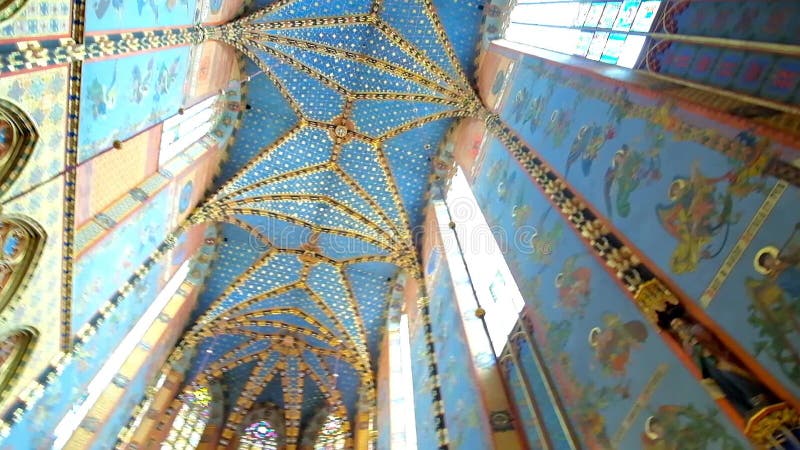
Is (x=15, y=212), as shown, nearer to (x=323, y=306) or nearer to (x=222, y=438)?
(x=323, y=306)

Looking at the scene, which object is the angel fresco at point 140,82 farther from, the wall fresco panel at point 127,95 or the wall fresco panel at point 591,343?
the wall fresco panel at point 591,343

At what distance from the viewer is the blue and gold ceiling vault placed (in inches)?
436

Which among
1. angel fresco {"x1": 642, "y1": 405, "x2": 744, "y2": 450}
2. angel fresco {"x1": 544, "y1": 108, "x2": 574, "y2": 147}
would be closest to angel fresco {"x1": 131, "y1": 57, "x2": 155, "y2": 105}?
angel fresco {"x1": 544, "y1": 108, "x2": 574, "y2": 147}

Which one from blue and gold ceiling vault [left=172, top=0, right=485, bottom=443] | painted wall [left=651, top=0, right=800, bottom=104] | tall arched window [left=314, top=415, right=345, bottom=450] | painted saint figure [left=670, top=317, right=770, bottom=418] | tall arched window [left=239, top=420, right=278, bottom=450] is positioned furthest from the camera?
tall arched window [left=239, top=420, right=278, bottom=450]

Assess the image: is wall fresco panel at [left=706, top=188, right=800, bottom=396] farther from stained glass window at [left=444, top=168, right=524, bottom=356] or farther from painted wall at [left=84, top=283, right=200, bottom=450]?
painted wall at [left=84, top=283, right=200, bottom=450]

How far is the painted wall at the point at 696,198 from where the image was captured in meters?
3.24

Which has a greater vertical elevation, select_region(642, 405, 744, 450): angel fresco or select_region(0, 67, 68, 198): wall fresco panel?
select_region(0, 67, 68, 198): wall fresco panel

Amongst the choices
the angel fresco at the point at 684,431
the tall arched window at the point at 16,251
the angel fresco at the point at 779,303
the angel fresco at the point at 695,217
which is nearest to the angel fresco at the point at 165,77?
the tall arched window at the point at 16,251

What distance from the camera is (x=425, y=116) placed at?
11883 mm

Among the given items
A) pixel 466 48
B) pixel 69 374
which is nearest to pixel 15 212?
pixel 69 374

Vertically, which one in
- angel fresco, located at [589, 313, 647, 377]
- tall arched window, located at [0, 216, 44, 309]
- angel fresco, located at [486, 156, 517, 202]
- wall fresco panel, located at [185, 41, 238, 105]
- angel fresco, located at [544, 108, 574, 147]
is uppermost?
wall fresco panel, located at [185, 41, 238, 105]

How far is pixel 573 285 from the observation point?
5.43m

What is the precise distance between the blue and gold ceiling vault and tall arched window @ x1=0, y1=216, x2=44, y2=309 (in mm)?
4324

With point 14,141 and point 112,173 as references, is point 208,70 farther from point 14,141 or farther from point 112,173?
point 14,141
